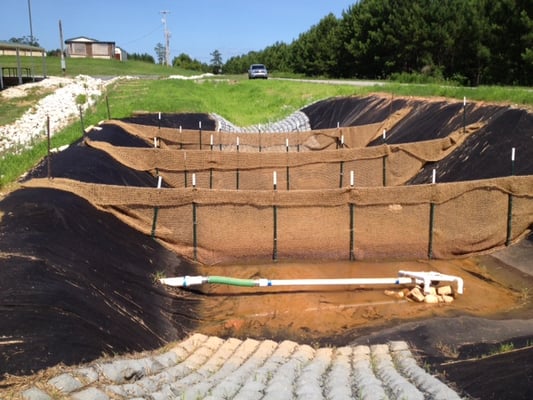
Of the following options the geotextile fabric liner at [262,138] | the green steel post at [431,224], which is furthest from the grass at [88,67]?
the green steel post at [431,224]

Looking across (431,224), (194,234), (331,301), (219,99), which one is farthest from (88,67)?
(331,301)

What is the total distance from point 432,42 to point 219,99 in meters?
18.4

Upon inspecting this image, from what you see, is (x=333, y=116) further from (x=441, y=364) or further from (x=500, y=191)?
(x=441, y=364)

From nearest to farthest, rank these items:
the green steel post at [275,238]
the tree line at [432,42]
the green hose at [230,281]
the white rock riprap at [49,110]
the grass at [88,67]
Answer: the green hose at [230,281] < the green steel post at [275,238] < the white rock riprap at [49,110] < the tree line at [432,42] < the grass at [88,67]

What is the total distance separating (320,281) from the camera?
8.52 m

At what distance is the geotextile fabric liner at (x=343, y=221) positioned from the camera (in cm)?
973

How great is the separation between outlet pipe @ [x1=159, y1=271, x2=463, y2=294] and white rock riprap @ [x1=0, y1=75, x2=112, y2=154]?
9.75 meters

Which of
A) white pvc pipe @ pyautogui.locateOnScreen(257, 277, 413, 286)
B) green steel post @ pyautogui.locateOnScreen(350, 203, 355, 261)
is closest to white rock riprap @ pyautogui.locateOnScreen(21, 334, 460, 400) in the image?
white pvc pipe @ pyautogui.locateOnScreen(257, 277, 413, 286)

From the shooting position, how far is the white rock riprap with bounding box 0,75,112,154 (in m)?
20.9

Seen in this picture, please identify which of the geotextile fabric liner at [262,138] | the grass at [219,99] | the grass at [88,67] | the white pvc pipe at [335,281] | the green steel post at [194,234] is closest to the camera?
the white pvc pipe at [335,281]

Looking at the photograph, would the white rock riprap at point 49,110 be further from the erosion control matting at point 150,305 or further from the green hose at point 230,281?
the green hose at point 230,281

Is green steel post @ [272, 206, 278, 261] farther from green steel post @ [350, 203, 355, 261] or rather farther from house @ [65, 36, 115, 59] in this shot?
house @ [65, 36, 115, 59]

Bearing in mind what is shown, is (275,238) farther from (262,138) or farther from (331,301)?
(262,138)

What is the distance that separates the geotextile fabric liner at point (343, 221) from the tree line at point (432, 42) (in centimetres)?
2337
